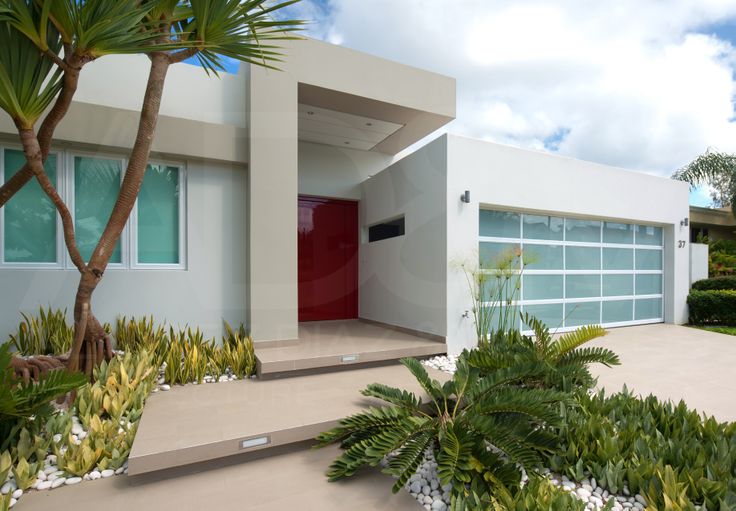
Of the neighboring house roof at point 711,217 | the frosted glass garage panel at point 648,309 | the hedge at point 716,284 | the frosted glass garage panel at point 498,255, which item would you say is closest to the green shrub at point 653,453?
the frosted glass garage panel at point 498,255

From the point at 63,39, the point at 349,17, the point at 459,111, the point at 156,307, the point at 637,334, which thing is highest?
the point at 349,17

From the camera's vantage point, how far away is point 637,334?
8.21m

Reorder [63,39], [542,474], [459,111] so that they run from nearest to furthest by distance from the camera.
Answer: [542,474] → [63,39] → [459,111]

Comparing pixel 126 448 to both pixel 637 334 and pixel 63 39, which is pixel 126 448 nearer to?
pixel 63 39

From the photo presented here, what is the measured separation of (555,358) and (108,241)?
18.0 ft

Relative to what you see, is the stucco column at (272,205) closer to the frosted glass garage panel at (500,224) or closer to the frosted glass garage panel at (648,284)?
the frosted glass garage panel at (500,224)

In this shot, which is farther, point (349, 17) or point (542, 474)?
point (349, 17)

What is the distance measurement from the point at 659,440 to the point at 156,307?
245 inches

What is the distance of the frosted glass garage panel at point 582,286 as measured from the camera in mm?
7938

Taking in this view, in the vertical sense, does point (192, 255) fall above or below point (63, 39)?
below

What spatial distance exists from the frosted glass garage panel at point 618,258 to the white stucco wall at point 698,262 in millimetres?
3576

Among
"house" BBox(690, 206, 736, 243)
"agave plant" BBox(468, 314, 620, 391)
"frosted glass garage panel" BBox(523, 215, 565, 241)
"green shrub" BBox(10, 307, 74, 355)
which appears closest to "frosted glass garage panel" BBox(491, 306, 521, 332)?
"frosted glass garage panel" BBox(523, 215, 565, 241)

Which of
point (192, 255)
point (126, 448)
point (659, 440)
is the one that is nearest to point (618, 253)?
point (659, 440)

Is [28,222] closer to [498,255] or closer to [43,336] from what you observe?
[43,336]
